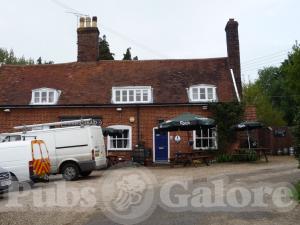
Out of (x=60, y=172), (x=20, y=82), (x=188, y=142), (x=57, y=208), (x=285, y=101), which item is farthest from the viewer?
(x=285, y=101)

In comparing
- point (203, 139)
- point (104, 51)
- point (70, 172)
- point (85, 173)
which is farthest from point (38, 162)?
point (104, 51)

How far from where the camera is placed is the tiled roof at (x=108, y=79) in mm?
28594

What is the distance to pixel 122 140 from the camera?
2828cm

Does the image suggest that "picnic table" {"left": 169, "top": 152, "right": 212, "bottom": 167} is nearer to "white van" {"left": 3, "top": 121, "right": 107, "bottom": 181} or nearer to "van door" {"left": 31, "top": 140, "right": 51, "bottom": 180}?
"white van" {"left": 3, "top": 121, "right": 107, "bottom": 181}

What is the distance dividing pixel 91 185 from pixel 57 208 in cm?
492

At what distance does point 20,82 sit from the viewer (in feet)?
101

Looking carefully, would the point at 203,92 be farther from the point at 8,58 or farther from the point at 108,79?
the point at 8,58

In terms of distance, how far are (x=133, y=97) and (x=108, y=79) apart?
265 centimetres

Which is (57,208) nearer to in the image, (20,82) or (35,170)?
(35,170)

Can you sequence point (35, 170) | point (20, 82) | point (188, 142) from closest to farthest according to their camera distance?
point (35, 170) < point (188, 142) < point (20, 82)

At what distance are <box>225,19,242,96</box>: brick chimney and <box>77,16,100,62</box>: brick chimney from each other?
9.13m

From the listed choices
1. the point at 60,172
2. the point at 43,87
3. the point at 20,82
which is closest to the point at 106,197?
the point at 60,172

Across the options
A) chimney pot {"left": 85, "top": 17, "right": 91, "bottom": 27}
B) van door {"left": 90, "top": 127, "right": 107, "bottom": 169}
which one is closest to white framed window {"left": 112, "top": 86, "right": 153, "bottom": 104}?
chimney pot {"left": 85, "top": 17, "right": 91, "bottom": 27}

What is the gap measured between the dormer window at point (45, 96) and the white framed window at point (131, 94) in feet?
11.9
